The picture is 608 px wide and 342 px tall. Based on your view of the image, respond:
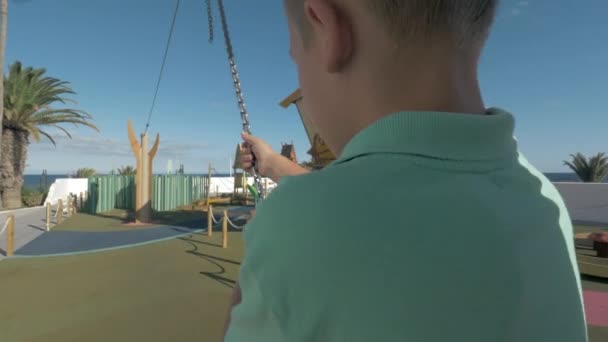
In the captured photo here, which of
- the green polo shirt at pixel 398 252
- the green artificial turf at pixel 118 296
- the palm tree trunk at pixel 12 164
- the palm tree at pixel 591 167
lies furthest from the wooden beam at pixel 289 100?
the palm tree at pixel 591 167

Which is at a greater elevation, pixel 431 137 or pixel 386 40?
pixel 386 40

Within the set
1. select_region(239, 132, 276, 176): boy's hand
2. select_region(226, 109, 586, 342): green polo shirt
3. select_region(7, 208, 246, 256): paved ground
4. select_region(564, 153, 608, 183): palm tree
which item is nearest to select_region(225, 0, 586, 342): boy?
select_region(226, 109, 586, 342): green polo shirt

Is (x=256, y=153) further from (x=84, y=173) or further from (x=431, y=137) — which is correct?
(x=84, y=173)

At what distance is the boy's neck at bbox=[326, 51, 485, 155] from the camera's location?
58 cm

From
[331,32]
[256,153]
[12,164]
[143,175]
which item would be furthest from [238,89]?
A: [12,164]

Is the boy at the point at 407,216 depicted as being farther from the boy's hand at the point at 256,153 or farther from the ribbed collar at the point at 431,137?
the boy's hand at the point at 256,153

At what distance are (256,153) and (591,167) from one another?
2830 cm

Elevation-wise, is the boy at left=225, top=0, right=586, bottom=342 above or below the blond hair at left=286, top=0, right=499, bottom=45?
below

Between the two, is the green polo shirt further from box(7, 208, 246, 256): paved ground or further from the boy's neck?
box(7, 208, 246, 256): paved ground

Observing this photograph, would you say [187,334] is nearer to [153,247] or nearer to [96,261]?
[96,261]

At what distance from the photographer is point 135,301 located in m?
4.98

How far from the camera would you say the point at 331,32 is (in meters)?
0.59

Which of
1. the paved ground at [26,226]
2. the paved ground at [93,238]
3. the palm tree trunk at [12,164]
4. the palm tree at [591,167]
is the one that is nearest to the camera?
the paved ground at [93,238]

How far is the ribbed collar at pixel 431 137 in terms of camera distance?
52cm
